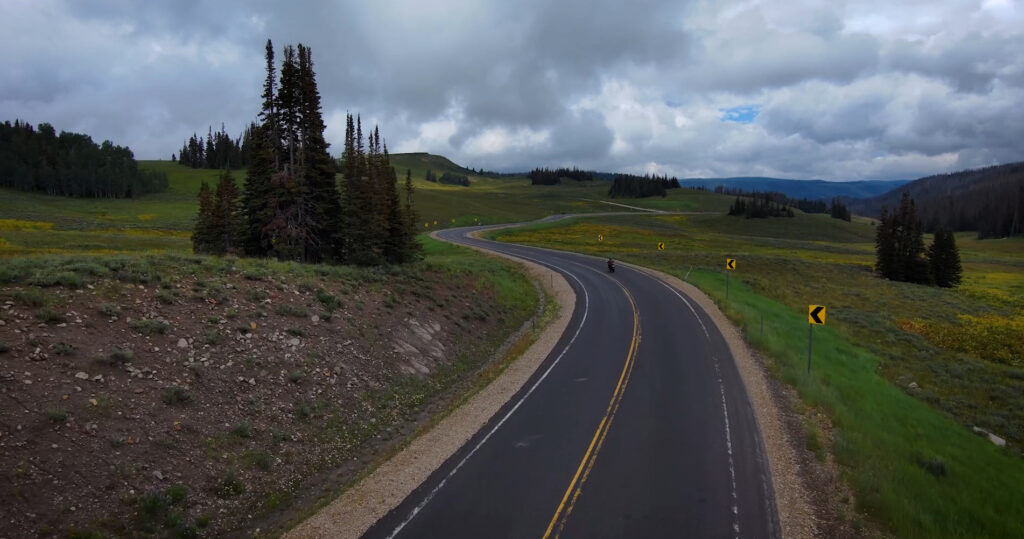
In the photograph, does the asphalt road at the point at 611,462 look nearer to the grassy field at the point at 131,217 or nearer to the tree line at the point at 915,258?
the grassy field at the point at 131,217

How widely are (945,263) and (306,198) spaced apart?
75.1 m

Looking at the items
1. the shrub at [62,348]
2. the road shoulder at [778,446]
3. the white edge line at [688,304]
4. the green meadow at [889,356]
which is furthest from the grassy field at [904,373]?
the shrub at [62,348]

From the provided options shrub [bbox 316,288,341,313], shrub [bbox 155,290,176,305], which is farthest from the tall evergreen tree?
shrub [bbox 155,290,176,305]

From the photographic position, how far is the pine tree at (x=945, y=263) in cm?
6550

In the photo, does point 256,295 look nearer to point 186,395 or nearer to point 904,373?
point 186,395

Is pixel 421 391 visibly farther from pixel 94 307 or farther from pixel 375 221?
pixel 375 221

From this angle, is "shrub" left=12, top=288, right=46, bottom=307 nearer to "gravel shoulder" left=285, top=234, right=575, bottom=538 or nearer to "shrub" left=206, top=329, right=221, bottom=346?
"shrub" left=206, top=329, right=221, bottom=346

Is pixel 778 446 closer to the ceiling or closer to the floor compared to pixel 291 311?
closer to the floor

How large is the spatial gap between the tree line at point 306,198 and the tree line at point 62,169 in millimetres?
100809

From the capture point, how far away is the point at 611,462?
1298cm

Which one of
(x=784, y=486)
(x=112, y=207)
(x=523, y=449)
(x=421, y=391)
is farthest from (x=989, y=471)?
(x=112, y=207)

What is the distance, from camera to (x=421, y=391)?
1888cm

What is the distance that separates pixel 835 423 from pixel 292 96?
33.2m

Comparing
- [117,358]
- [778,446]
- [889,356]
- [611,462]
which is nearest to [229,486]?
[117,358]
